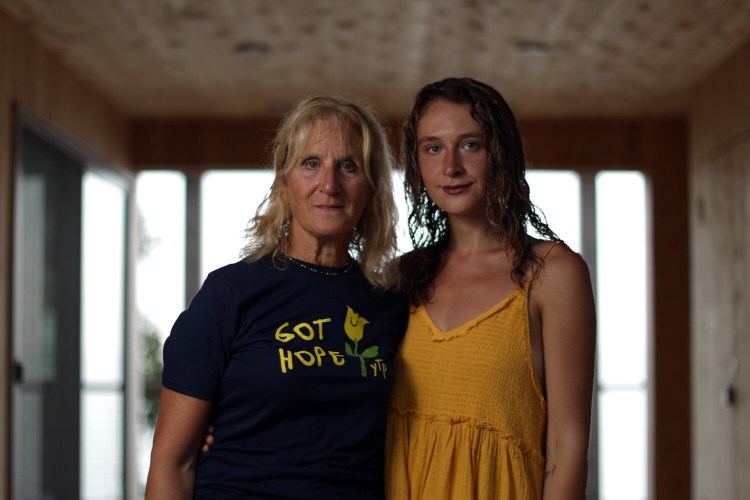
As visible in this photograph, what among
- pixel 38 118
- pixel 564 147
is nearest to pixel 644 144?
pixel 564 147

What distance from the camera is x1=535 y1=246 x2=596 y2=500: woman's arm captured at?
2021 mm

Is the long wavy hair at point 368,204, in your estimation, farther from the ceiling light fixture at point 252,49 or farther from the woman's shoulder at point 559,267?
the ceiling light fixture at point 252,49

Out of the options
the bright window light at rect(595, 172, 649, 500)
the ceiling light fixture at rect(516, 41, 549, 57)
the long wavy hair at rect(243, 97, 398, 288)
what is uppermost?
the ceiling light fixture at rect(516, 41, 549, 57)

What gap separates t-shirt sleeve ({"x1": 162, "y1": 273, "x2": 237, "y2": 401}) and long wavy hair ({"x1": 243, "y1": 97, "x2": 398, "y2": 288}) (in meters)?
0.16

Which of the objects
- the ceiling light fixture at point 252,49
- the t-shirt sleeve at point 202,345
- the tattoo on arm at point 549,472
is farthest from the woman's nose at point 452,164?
the ceiling light fixture at point 252,49

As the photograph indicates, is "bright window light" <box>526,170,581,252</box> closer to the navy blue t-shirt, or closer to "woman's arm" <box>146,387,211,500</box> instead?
the navy blue t-shirt

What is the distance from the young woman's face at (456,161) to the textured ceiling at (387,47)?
2471 mm

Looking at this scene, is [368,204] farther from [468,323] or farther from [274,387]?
[274,387]

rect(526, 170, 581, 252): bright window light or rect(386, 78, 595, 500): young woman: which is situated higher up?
rect(526, 170, 581, 252): bright window light

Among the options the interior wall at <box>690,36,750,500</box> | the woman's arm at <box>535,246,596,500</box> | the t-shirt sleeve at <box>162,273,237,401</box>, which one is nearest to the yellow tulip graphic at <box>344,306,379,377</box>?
the t-shirt sleeve at <box>162,273,237,401</box>

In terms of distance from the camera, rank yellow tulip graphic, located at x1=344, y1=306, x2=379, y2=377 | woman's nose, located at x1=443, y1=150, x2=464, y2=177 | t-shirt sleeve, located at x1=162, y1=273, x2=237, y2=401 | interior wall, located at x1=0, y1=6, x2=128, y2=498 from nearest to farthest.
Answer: t-shirt sleeve, located at x1=162, y1=273, x2=237, y2=401 < yellow tulip graphic, located at x1=344, y1=306, x2=379, y2=377 < woman's nose, located at x1=443, y1=150, x2=464, y2=177 < interior wall, located at x1=0, y1=6, x2=128, y2=498

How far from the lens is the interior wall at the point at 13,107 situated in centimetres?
452

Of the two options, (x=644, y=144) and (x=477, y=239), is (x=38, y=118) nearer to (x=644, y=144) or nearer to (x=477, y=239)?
(x=477, y=239)

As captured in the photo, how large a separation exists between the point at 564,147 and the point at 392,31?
2.39 meters
